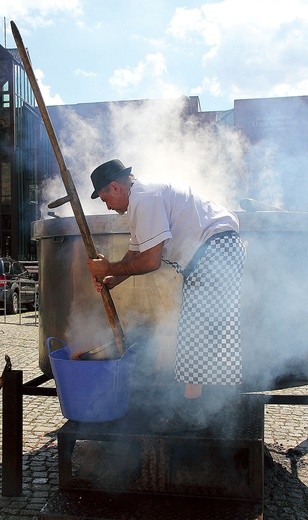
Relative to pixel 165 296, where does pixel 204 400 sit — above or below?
below

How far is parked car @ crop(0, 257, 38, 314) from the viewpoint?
12.3m

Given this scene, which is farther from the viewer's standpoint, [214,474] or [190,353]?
[190,353]

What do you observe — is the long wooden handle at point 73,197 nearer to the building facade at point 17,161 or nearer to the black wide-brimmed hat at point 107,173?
the black wide-brimmed hat at point 107,173

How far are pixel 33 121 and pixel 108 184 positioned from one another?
93.5 feet

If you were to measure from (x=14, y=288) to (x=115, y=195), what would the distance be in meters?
10.8

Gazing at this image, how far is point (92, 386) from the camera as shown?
2.69m

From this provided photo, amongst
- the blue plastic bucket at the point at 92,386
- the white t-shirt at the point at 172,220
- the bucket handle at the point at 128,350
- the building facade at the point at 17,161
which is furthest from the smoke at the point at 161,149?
the building facade at the point at 17,161

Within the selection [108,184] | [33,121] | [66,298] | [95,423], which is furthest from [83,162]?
[33,121]

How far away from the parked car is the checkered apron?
9.31 metres

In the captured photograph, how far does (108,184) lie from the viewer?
2715 millimetres

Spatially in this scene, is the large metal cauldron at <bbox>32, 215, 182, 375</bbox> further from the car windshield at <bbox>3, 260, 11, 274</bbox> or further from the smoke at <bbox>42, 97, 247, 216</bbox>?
the car windshield at <bbox>3, 260, 11, 274</bbox>

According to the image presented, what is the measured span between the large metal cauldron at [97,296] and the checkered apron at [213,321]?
0.32 metres

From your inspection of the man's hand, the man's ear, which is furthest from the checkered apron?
the man's ear

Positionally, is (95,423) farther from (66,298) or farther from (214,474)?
(66,298)
